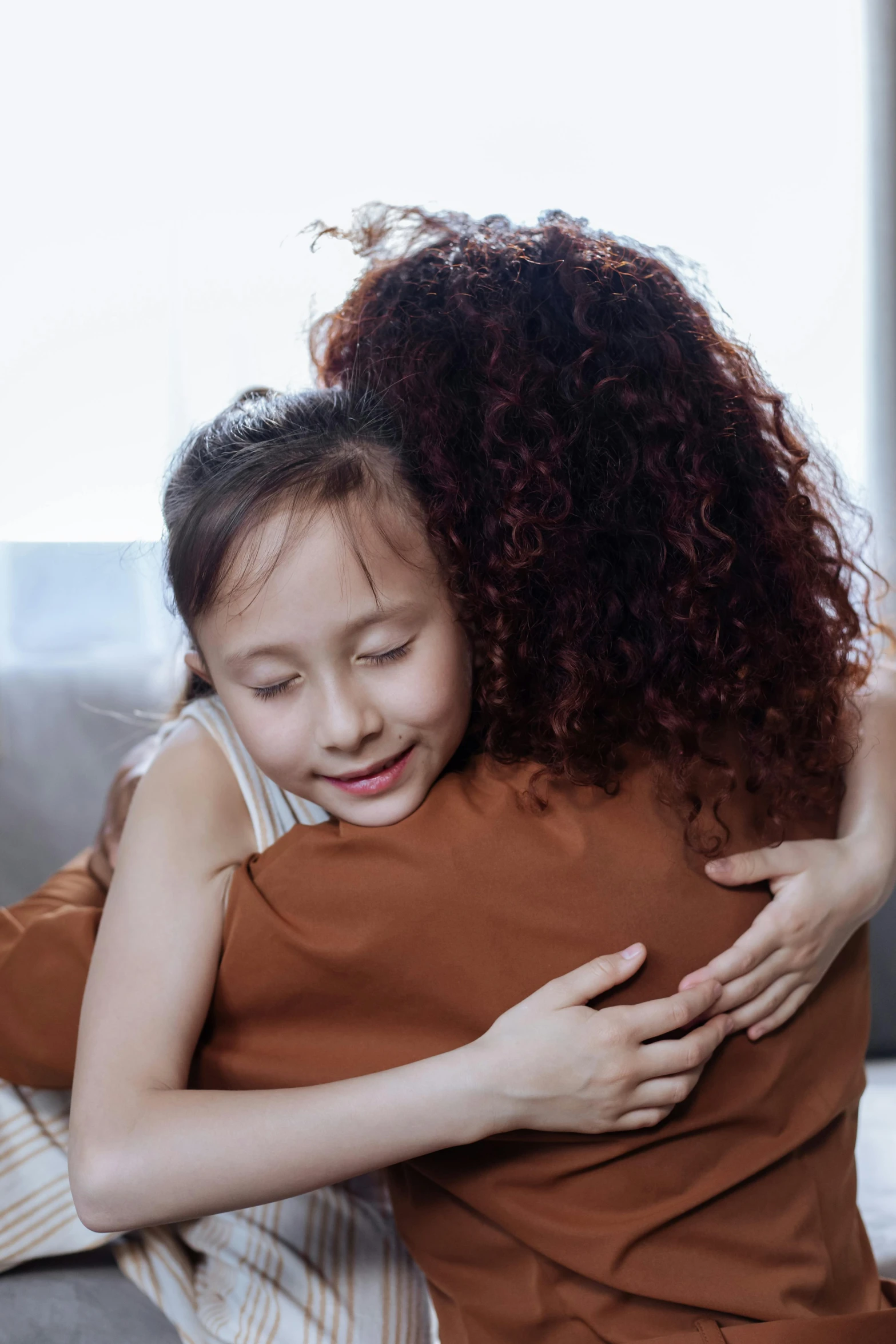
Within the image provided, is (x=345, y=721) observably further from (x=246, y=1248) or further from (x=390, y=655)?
(x=246, y=1248)

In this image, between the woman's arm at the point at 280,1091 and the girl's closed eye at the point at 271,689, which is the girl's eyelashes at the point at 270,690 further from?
the woman's arm at the point at 280,1091

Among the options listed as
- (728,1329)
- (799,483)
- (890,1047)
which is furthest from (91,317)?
(728,1329)

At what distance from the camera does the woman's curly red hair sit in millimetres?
807

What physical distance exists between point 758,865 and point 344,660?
0.36 m

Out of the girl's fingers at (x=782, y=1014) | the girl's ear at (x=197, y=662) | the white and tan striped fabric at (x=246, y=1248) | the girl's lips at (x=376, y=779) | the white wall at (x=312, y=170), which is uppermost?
the white wall at (x=312, y=170)

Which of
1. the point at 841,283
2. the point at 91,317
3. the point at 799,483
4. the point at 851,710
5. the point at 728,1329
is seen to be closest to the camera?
the point at 728,1329

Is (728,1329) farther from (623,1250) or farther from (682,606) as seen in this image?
(682,606)

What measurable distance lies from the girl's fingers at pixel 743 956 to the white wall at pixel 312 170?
75.5 inches

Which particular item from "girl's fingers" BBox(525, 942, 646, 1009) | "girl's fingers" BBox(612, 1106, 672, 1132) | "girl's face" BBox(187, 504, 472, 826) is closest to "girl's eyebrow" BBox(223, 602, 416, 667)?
"girl's face" BBox(187, 504, 472, 826)

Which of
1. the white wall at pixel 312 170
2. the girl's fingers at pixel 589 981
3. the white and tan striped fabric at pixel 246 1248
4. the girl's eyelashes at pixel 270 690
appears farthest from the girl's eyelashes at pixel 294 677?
the white wall at pixel 312 170

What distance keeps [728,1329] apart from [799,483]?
65 cm

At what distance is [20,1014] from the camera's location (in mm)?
930

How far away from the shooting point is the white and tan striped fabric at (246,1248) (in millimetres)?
917

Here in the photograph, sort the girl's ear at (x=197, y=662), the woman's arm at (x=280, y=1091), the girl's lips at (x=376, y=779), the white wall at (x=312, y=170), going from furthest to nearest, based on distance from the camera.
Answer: the white wall at (x=312, y=170) < the girl's ear at (x=197, y=662) < the girl's lips at (x=376, y=779) < the woman's arm at (x=280, y=1091)
